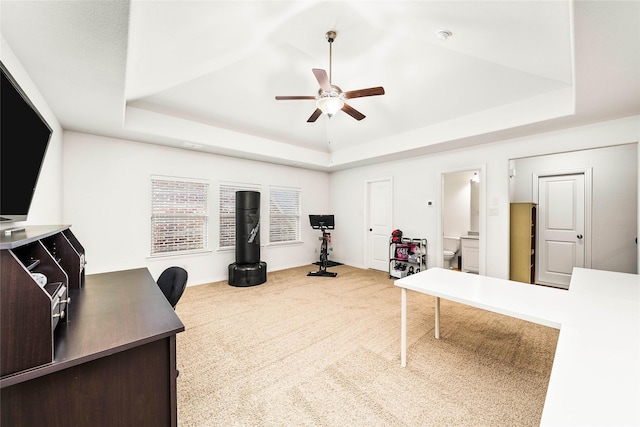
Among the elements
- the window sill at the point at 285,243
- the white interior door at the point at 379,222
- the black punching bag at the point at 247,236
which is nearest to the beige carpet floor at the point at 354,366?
the black punching bag at the point at 247,236

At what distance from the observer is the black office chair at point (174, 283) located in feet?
6.27

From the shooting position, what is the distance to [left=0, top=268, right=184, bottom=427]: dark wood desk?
98cm

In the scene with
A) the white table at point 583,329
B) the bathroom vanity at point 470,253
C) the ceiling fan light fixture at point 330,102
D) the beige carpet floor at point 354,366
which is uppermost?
the ceiling fan light fixture at point 330,102

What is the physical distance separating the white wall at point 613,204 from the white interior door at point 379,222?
3.13m

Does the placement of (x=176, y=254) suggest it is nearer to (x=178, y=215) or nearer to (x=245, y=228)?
(x=178, y=215)

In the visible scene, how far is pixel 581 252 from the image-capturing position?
441 cm

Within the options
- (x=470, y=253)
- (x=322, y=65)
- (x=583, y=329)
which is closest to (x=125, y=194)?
(x=322, y=65)

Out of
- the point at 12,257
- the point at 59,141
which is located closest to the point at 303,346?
the point at 12,257

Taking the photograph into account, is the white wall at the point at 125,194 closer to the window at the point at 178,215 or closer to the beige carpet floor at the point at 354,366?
the window at the point at 178,215

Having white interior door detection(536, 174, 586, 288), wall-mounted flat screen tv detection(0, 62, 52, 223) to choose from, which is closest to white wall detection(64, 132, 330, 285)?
wall-mounted flat screen tv detection(0, 62, 52, 223)

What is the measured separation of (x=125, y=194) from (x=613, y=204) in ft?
25.2

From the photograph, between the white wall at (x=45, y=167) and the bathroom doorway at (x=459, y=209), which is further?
the bathroom doorway at (x=459, y=209)

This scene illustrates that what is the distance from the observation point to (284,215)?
5961mm

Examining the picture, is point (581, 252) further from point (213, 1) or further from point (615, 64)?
point (213, 1)
